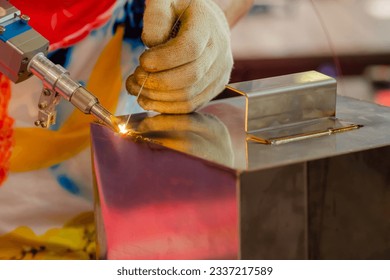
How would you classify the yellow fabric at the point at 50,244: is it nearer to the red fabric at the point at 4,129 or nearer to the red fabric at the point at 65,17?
the red fabric at the point at 4,129

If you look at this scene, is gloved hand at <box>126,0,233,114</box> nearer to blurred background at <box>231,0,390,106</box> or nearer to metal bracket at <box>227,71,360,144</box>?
metal bracket at <box>227,71,360,144</box>

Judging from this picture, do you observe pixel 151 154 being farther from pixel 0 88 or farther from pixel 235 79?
pixel 235 79

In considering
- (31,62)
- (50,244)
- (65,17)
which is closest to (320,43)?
(65,17)

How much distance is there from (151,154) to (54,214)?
0.27 metres

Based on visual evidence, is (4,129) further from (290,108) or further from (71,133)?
(290,108)

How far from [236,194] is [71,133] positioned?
41 centimetres

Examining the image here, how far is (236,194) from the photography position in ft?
2.12

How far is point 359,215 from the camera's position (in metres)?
0.72

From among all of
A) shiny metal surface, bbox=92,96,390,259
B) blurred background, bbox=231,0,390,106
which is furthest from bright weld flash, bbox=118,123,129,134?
blurred background, bbox=231,0,390,106

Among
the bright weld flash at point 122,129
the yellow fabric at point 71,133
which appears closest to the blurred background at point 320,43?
the yellow fabric at point 71,133

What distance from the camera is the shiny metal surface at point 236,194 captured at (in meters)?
0.66

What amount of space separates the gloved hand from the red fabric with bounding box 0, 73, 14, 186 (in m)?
0.17

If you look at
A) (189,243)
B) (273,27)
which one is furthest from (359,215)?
(273,27)

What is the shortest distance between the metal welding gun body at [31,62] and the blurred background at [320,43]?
55.6 inches
